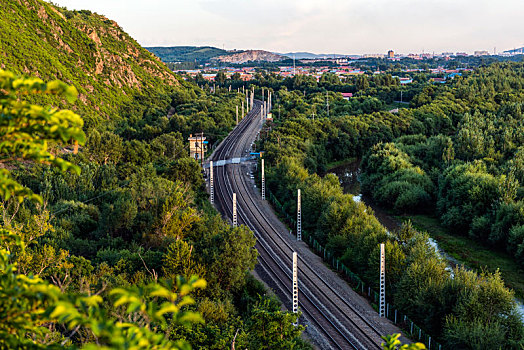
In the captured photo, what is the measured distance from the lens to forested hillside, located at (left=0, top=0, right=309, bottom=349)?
206 inches

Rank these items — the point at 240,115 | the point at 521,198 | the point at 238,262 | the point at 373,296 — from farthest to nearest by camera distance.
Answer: the point at 240,115, the point at 521,198, the point at 373,296, the point at 238,262

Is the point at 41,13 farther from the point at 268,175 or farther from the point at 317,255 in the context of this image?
the point at 317,255

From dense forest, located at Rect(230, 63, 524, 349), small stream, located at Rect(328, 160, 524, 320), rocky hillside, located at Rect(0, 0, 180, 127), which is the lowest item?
small stream, located at Rect(328, 160, 524, 320)

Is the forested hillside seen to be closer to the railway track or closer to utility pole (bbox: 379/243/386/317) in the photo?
the railway track

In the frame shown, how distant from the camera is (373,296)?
28250 millimetres

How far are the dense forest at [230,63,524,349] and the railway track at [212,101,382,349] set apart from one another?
282cm

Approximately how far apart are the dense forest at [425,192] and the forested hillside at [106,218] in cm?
807

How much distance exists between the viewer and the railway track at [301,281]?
76.9ft

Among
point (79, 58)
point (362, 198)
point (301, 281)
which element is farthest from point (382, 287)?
point (79, 58)

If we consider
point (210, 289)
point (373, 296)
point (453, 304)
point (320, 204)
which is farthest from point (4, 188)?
point (320, 204)

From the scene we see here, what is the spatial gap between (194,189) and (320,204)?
45.9 ft

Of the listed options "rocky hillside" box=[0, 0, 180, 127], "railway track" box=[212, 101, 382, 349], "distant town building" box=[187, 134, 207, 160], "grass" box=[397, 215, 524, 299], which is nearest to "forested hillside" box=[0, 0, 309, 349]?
"rocky hillside" box=[0, 0, 180, 127]

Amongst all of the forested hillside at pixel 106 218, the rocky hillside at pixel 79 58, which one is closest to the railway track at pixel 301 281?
the forested hillside at pixel 106 218

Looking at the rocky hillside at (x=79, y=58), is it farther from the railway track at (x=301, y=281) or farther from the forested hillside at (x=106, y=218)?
the railway track at (x=301, y=281)
